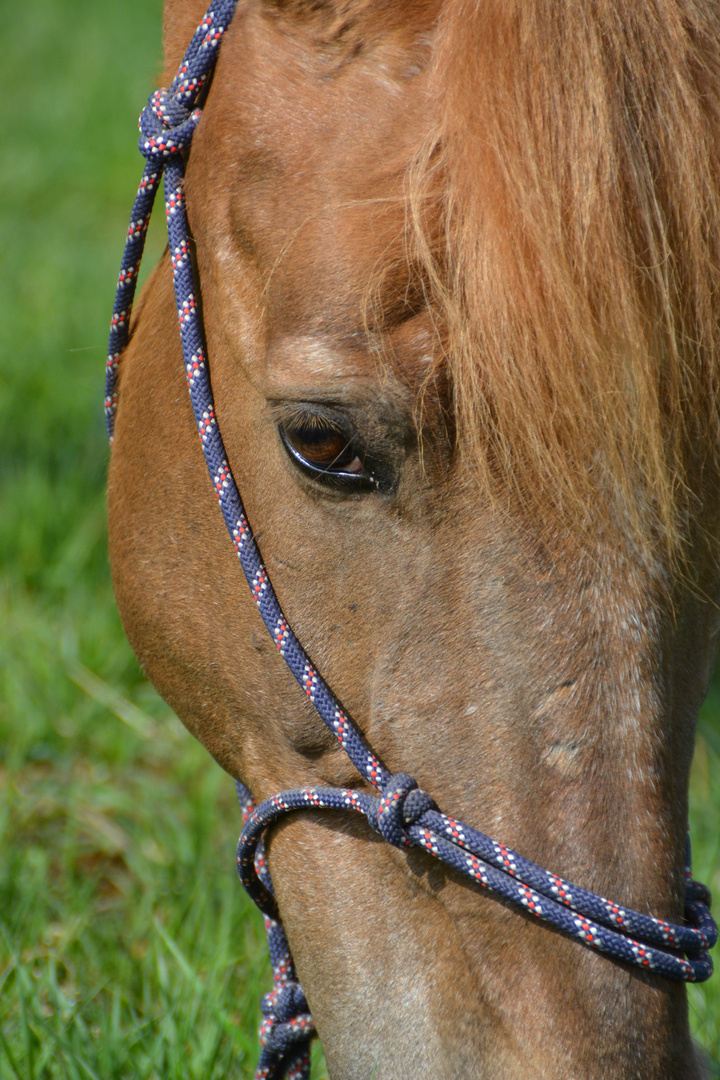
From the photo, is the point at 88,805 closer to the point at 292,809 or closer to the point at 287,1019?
the point at 287,1019

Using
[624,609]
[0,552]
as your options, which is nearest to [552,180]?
[624,609]

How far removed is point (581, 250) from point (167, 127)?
568 mm

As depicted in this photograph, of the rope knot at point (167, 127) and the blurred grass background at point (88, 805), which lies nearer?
the rope knot at point (167, 127)

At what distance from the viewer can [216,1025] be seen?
1.56 m

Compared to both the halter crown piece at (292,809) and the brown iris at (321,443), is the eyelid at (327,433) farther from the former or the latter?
the halter crown piece at (292,809)

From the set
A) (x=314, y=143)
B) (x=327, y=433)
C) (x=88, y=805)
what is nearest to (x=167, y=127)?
(x=314, y=143)

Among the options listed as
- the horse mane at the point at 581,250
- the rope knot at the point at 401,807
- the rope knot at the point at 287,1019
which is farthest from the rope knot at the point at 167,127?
the rope knot at the point at 287,1019

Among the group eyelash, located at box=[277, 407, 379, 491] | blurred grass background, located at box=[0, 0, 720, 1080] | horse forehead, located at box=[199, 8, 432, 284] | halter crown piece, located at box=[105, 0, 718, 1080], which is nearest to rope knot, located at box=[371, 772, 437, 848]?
halter crown piece, located at box=[105, 0, 718, 1080]

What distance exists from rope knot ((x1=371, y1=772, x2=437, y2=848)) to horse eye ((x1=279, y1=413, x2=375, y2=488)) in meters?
0.29

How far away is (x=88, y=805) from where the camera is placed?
2.20 m

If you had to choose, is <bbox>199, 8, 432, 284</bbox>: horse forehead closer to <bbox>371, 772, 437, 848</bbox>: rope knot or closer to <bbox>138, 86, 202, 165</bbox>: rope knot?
<bbox>138, 86, 202, 165</bbox>: rope knot

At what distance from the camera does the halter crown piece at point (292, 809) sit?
93cm

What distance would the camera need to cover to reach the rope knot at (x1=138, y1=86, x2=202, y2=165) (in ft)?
3.97

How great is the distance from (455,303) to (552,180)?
14cm
